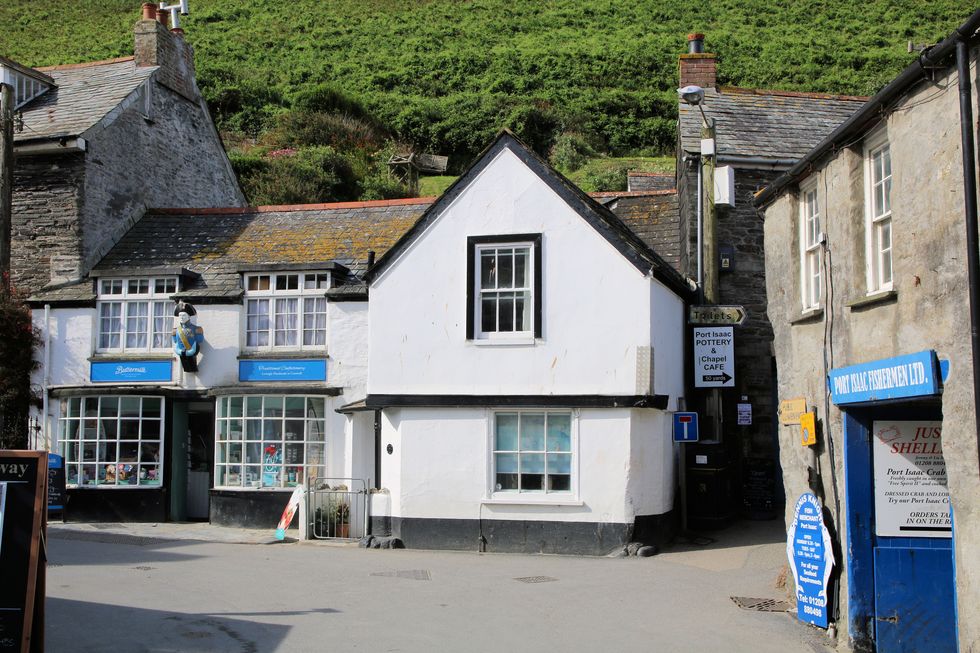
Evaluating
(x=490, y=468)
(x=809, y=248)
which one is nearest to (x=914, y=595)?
(x=809, y=248)

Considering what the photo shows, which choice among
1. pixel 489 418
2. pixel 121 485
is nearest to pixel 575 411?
pixel 489 418

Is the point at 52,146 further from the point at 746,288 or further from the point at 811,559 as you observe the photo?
the point at 811,559

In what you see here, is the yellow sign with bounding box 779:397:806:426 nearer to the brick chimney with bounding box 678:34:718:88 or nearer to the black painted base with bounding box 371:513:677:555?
the black painted base with bounding box 371:513:677:555

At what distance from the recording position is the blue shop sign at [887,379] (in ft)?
24.4

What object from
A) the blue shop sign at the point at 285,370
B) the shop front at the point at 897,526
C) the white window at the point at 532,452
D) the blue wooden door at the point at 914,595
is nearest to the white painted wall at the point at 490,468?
the white window at the point at 532,452

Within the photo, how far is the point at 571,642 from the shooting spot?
9.34m

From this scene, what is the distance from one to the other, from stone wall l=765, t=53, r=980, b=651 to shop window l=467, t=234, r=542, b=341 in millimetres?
5871

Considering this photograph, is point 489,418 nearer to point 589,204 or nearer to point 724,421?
point 589,204

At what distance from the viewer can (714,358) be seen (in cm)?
1655

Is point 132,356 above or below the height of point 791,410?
above

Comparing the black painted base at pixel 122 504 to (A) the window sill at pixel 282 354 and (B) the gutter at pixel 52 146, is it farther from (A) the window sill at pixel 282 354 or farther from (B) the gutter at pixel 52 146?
(B) the gutter at pixel 52 146

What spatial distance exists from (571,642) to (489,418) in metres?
6.85

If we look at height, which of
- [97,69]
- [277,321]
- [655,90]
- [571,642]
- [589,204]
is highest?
[655,90]

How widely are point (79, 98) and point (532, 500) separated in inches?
640
